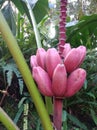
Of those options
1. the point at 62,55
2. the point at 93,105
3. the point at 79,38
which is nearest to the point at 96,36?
the point at 79,38

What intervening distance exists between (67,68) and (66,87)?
36 millimetres

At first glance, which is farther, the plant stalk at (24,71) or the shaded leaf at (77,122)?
the shaded leaf at (77,122)

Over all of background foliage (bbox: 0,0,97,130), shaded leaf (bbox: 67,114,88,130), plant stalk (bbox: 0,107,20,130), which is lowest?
shaded leaf (bbox: 67,114,88,130)

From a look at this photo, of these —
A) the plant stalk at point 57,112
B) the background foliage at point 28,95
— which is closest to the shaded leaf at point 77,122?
the background foliage at point 28,95

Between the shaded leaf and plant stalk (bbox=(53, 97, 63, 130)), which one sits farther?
the shaded leaf

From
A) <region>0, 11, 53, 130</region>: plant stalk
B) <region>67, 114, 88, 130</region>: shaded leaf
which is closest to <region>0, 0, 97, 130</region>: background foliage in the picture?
<region>67, 114, 88, 130</region>: shaded leaf

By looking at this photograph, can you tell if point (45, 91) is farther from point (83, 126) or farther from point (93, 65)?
point (93, 65)

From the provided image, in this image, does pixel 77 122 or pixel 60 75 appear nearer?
pixel 60 75

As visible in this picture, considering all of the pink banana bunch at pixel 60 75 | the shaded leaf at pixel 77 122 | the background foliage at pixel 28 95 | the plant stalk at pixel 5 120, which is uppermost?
the pink banana bunch at pixel 60 75

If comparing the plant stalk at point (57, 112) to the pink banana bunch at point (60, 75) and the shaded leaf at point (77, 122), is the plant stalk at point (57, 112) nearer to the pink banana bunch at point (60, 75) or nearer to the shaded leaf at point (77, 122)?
the pink banana bunch at point (60, 75)

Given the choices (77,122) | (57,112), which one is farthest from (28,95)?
(57,112)

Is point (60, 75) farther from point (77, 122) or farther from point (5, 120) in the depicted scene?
point (77, 122)

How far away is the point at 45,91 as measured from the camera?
502 millimetres

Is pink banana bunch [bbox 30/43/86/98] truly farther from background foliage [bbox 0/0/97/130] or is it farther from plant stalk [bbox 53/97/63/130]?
background foliage [bbox 0/0/97/130]
